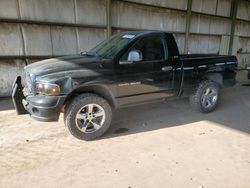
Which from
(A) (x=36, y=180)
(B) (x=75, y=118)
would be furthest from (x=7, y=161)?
(B) (x=75, y=118)

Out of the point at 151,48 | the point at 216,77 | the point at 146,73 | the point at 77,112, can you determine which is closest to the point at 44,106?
the point at 77,112

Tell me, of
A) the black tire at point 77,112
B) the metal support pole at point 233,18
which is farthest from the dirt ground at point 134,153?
the metal support pole at point 233,18

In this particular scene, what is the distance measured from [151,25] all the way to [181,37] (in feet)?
6.64

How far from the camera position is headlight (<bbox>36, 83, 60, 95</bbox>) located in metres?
3.51

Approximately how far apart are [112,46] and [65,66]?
1.12 metres

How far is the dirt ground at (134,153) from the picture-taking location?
2.94 meters

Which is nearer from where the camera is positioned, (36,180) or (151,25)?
(36,180)

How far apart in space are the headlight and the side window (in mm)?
1448

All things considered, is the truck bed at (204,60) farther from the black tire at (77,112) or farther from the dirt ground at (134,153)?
the black tire at (77,112)

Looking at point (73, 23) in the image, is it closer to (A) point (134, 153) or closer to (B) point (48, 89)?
(B) point (48, 89)

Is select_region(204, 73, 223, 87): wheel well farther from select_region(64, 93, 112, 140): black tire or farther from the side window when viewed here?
select_region(64, 93, 112, 140): black tire

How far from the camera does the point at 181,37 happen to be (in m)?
10.5

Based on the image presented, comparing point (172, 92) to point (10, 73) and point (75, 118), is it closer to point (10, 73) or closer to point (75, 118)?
point (75, 118)

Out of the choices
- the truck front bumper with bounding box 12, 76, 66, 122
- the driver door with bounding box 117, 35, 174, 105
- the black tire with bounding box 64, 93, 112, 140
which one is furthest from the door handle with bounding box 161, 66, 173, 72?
the truck front bumper with bounding box 12, 76, 66, 122
